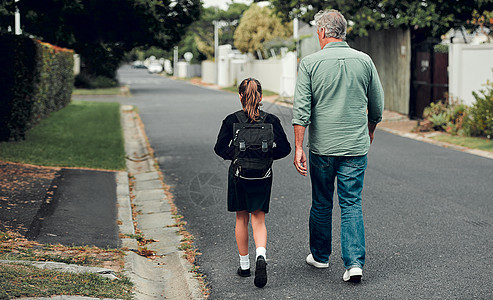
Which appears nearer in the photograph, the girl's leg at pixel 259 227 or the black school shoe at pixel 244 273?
the girl's leg at pixel 259 227

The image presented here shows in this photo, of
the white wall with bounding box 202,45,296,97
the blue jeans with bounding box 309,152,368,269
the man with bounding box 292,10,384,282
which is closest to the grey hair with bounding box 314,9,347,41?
the man with bounding box 292,10,384,282

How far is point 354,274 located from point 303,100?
1.32m

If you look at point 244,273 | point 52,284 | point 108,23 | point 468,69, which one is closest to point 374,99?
point 244,273

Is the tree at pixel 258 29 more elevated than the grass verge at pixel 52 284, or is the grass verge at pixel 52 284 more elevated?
the tree at pixel 258 29

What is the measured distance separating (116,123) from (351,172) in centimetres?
1374

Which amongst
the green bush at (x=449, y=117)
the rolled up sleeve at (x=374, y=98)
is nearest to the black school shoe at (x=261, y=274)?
the rolled up sleeve at (x=374, y=98)

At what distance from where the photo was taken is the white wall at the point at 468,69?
1535 cm

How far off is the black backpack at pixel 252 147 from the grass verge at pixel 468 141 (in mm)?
9182

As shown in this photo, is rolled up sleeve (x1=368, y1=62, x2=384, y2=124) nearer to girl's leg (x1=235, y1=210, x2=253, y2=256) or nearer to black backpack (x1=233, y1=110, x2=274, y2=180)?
black backpack (x1=233, y1=110, x2=274, y2=180)

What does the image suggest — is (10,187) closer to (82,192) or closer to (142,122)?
(82,192)

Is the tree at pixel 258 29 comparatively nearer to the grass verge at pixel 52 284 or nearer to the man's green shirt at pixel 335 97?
the man's green shirt at pixel 335 97

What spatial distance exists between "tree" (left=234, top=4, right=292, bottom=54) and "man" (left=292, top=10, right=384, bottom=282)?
150 ft

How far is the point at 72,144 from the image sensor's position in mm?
13336

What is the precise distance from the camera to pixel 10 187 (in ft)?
27.3
